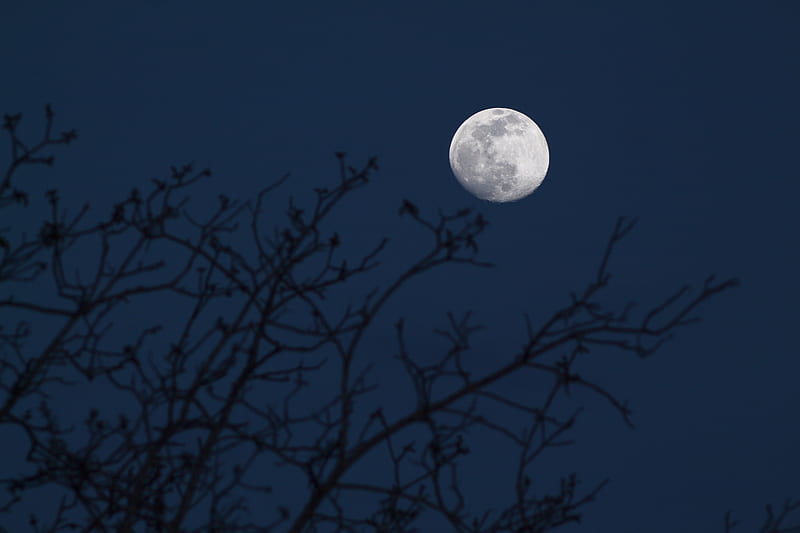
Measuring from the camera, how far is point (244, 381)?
14.6ft

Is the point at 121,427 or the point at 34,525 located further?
the point at 34,525

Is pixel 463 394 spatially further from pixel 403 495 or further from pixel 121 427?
pixel 121 427

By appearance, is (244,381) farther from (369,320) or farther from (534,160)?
(534,160)

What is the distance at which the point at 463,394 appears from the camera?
3848mm

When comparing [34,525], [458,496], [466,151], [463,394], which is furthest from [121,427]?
[466,151]

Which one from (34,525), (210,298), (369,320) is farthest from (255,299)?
(34,525)

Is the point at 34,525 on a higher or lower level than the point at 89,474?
higher

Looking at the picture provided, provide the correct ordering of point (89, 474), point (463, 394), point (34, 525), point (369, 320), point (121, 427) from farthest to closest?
point (34, 525) → point (121, 427) → point (89, 474) → point (369, 320) → point (463, 394)

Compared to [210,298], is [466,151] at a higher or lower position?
higher

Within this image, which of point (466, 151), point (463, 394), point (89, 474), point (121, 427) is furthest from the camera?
point (466, 151)

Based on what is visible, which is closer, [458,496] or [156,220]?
[458,496]

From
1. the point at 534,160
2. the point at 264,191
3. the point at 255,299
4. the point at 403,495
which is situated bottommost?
the point at 403,495

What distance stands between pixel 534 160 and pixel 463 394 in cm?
1745

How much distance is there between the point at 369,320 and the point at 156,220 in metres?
1.34
